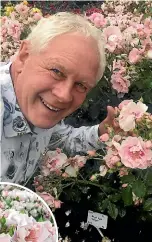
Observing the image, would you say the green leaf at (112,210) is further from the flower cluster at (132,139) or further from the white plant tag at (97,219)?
the flower cluster at (132,139)

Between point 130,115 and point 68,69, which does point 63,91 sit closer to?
point 68,69

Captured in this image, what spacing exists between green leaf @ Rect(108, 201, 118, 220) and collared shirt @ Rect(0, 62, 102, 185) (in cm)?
28

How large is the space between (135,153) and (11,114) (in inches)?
21.1

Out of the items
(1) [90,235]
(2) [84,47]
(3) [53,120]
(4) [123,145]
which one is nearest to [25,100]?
(3) [53,120]

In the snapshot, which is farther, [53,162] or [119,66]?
[119,66]

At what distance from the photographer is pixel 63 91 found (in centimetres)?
167

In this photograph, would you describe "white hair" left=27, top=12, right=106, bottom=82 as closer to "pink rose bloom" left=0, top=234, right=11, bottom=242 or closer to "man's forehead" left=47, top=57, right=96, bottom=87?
"man's forehead" left=47, top=57, right=96, bottom=87

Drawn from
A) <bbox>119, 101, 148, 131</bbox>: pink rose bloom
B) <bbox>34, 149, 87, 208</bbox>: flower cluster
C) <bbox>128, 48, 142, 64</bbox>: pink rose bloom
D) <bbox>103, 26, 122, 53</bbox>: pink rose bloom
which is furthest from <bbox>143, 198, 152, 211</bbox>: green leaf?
<bbox>103, 26, 122, 53</bbox>: pink rose bloom

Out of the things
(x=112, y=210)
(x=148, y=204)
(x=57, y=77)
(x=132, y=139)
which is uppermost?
(x=57, y=77)

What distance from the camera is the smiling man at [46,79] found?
66.4 inches

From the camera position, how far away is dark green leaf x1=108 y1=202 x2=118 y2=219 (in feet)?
→ 6.78

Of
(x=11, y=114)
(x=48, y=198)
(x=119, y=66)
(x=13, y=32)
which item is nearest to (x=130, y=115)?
(x=11, y=114)

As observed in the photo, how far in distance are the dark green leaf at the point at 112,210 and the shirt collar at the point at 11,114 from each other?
1.84 ft

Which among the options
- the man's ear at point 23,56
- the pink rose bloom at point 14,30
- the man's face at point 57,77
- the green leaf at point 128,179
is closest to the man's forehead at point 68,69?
the man's face at point 57,77
